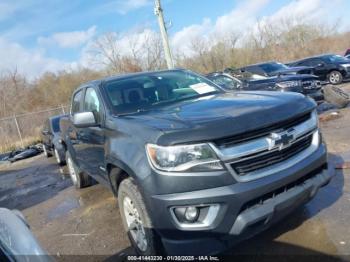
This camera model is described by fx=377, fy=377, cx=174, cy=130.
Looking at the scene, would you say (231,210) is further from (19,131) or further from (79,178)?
(19,131)

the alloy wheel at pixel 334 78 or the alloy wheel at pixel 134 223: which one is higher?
the alloy wheel at pixel 134 223

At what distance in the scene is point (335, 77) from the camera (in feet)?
57.3

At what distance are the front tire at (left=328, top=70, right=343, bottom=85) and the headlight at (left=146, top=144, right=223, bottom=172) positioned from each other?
16326 millimetres

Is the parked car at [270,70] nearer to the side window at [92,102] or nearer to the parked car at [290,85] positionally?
the parked car at [290,85]

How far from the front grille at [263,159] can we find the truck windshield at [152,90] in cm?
149

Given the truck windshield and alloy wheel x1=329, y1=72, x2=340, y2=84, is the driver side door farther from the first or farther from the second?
alloy wheel x1=329, y1=72, x2=340, y2=84

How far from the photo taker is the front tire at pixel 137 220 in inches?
128

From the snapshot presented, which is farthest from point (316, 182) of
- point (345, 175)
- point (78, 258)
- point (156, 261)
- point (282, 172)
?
point (78, 258)

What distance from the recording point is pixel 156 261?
131 inches

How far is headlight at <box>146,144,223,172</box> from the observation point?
113 inches

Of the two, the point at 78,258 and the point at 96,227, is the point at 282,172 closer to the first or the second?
the point at 78,258

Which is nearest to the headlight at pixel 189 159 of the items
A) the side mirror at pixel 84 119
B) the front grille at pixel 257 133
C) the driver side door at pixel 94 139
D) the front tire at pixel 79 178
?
the front grille at pixel 257 133

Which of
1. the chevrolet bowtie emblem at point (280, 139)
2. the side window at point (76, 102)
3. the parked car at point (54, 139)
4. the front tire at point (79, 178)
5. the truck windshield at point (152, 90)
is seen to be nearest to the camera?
the chevrolet bowtie emblem at point (280, 139)

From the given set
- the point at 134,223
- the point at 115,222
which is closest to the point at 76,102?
the point at 115,222
